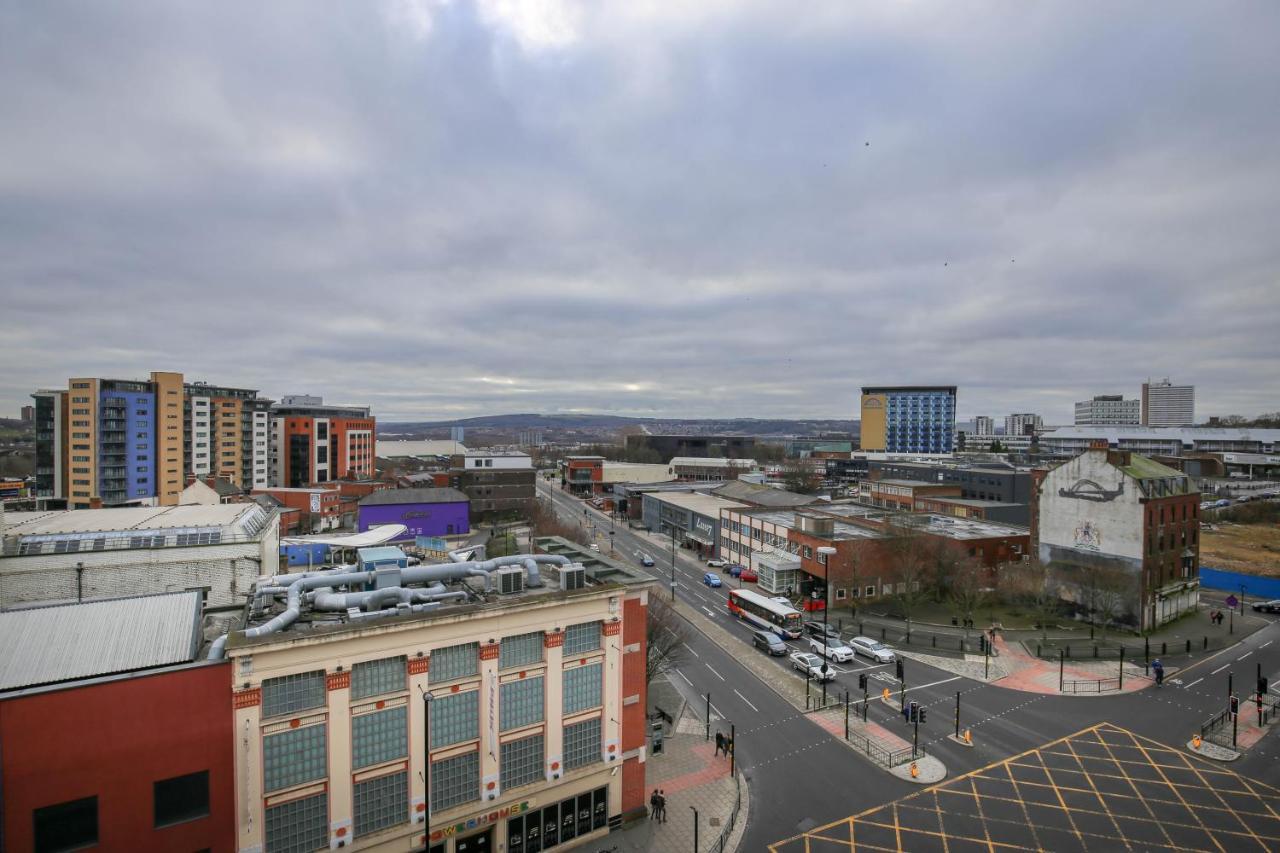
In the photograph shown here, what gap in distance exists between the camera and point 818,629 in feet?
144

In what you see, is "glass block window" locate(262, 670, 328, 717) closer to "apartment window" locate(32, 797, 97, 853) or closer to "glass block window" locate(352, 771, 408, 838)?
"glass block window" locate(352, 771, 408, 838)

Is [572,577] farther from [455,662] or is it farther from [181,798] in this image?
[181,798]

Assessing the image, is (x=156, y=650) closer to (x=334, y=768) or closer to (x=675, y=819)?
(x=334, y=768)

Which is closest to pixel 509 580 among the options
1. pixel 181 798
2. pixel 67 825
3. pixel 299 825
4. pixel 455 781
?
pixel 455 781

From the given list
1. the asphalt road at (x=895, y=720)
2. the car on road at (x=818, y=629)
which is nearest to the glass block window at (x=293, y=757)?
the asphalt road at (x=895, y=720)

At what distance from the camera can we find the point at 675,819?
2309 cm

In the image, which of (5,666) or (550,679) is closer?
Answer: (5,666)

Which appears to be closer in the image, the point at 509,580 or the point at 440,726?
the point at 440,726

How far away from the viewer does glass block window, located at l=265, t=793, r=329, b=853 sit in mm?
16906

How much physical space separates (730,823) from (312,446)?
113 metres

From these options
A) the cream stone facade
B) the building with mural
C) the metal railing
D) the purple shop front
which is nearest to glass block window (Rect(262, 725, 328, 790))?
the cream stone facade

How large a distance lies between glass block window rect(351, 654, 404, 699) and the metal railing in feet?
40.4

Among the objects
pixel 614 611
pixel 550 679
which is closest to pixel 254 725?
pixel 550 679

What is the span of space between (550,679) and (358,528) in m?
67.0
